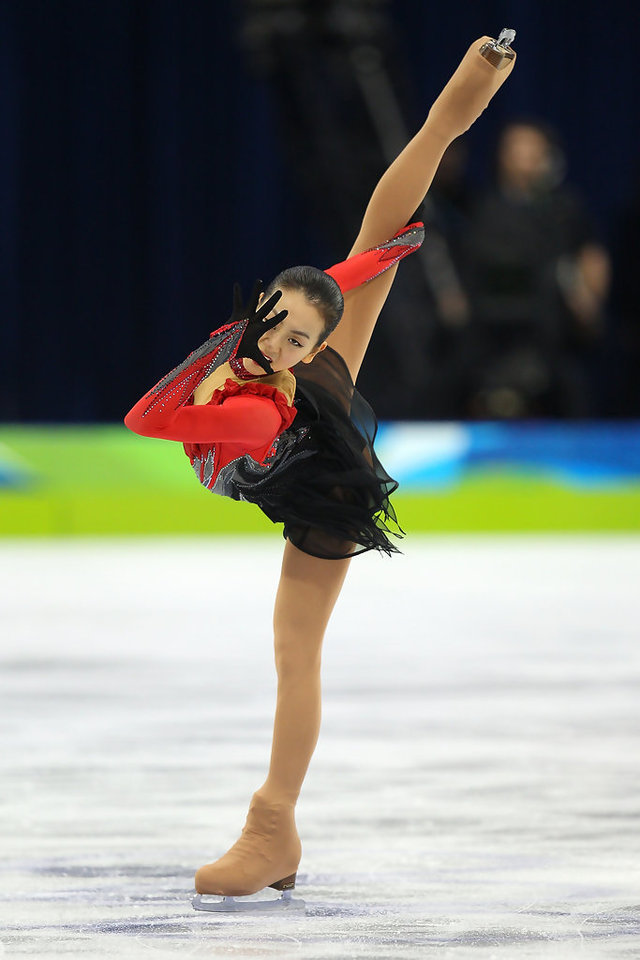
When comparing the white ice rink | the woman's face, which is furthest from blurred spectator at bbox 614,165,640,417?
the woman's face

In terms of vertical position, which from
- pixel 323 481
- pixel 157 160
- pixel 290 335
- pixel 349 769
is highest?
pixel 157 160

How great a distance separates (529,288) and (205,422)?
4.31 metres

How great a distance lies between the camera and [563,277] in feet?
18.3

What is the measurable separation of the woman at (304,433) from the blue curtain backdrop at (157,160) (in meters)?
5.66

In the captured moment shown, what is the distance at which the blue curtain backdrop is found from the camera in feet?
24.0

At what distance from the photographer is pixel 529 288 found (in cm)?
562

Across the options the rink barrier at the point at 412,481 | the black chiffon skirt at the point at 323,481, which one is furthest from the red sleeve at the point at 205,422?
the rink barrier at the point at 412,481

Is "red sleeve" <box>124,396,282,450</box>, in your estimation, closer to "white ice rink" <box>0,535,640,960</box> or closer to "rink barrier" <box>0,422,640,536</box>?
"white ice rink" <box>0,535,640,960</box>

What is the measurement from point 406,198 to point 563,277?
3972 mm

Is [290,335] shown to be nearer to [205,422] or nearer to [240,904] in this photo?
[205,422]

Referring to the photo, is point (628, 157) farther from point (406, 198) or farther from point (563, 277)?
point (406, 198)

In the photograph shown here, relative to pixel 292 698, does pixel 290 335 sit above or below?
above

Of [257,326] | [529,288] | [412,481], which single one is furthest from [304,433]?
[529,288]

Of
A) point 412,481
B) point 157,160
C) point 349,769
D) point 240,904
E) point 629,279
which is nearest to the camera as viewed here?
point 240,904
